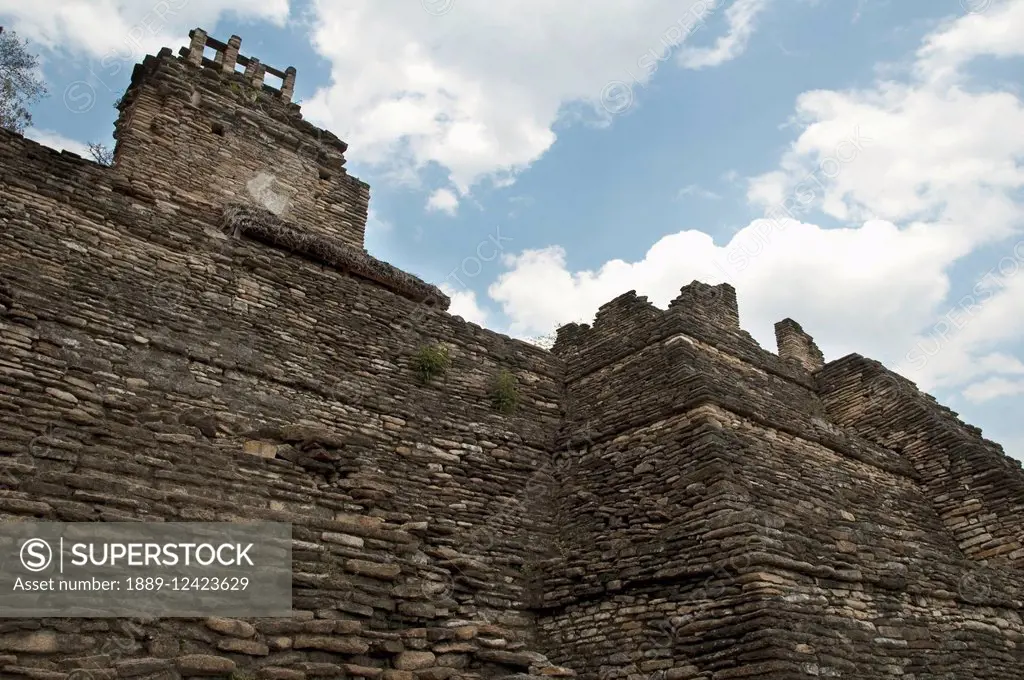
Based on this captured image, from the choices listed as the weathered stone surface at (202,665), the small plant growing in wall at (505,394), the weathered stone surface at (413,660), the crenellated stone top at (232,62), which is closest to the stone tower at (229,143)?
the crenellated stone top at (232,62)

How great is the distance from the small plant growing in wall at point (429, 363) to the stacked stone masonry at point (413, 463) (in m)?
0.12

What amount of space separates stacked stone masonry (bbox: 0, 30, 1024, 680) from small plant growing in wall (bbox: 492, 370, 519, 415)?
151mm

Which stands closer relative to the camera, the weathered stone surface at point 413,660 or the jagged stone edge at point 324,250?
the weathered stone surface at point 413,660

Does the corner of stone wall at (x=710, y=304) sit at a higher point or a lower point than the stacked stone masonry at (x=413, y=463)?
higher

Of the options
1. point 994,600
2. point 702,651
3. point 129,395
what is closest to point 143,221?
point 129,395

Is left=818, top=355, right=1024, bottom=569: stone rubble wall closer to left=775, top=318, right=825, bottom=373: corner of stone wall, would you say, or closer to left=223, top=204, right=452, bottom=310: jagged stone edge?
left=775, top=318, right=825, bottom=373: corner of stone wall

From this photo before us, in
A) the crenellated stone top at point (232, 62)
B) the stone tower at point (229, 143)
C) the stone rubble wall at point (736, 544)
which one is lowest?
the stone rubble wall at point (736, 544)

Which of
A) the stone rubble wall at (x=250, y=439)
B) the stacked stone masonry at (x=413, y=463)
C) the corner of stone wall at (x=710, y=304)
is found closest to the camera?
the stone rubble wall at (x=250, y=439)

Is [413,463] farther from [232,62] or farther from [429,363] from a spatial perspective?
[232,62]

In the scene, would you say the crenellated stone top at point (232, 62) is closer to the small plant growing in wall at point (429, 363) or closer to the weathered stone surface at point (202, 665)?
the small plant growing in wall at point (429, 363)

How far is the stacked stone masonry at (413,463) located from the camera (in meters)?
6.38

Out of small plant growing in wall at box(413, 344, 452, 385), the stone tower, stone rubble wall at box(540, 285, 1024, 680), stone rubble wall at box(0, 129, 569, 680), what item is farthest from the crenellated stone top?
stone rubble wall at box(540, 285, 1024, 680)

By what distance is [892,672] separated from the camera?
707 cm

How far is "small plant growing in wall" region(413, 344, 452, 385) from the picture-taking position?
9906 mm
